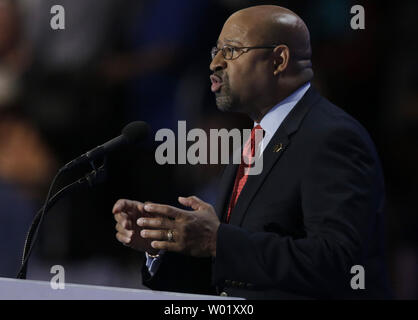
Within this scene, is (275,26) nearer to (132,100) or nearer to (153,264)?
(153,264)

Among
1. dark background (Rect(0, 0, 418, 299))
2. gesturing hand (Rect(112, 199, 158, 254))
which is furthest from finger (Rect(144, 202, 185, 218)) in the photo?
dark background (Rect(0, 0, 418, 299))

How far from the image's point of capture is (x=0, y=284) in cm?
137

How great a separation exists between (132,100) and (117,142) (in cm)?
172

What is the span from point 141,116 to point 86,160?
1.72 meters

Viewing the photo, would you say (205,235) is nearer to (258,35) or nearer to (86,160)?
(86,160)

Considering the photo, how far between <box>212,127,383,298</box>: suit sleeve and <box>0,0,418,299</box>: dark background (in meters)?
1.23

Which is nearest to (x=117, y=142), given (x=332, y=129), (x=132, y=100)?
(x=332, y=129)

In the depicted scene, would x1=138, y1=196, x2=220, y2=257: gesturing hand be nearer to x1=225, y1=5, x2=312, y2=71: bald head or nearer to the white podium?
the white podium

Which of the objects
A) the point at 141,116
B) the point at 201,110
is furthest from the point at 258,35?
the point at 141,116

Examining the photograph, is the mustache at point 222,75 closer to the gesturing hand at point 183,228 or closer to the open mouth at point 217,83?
the open mouth at point 217,83

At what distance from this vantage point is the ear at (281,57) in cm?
183

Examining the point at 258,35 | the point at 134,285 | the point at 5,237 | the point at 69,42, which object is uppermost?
the point at 69,42

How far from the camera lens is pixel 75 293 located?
129cm
